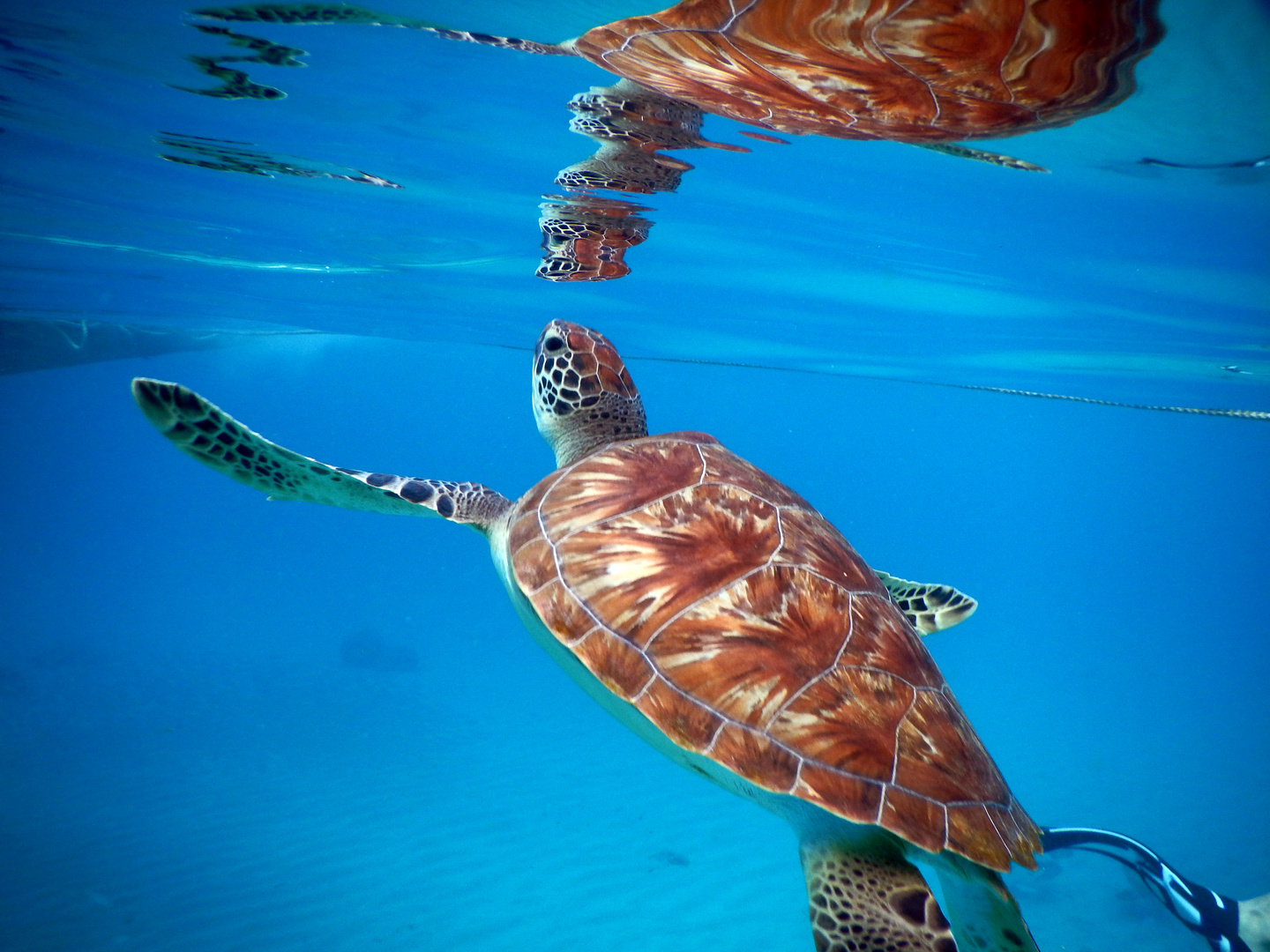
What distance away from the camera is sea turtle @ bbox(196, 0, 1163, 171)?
3.53 meters

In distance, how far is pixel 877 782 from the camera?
259 centimetres

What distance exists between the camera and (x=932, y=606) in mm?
4703

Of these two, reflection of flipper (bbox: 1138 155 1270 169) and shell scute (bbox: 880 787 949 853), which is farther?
reflection of flipper (bbox: 1138 155 1270 169)

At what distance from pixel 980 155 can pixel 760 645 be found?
16.4 feet

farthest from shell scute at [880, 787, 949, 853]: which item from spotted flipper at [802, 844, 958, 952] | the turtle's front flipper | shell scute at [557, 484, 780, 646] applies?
the turtle's front flipper

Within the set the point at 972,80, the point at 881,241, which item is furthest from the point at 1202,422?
the point at 972,80

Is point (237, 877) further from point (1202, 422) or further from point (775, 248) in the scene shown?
point (1202, 422)

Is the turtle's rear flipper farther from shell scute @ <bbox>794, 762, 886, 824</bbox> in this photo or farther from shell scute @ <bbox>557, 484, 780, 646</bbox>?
shell scute @ <bbox>557, 484, 780, 646</bbox>

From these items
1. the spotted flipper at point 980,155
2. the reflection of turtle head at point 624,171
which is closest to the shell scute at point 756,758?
the spotted flipper at point 980,155

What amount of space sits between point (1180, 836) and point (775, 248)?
1321 cm

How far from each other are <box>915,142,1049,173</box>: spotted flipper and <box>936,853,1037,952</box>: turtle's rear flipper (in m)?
A: 5.29

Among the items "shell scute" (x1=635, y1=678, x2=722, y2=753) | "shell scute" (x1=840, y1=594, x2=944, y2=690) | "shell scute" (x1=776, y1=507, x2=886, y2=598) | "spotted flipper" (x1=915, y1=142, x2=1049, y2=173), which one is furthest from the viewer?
"spotted flipper" (x1=915, y1=142, x2=1049, y2=173)

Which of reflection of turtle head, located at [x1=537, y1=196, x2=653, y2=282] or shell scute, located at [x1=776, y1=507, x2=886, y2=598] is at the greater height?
reflection of turtle head, located at [x1=537, y1=196, x2=653, y2=282]

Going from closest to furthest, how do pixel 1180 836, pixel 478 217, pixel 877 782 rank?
pixel 877 782, pixel 478 217, pixel 1180 836
